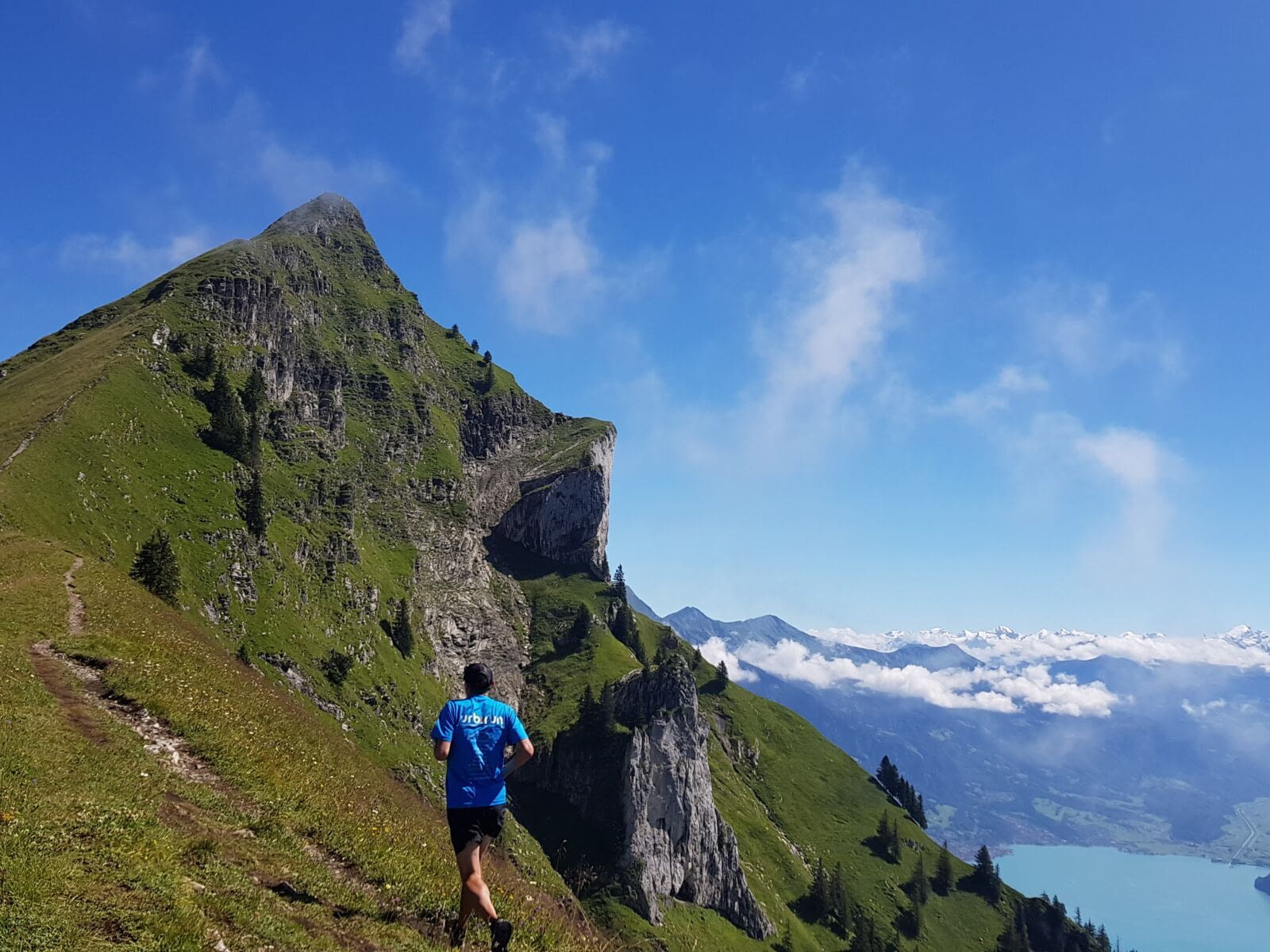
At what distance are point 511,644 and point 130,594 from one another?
153939 mm

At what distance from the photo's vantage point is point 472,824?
10859mm

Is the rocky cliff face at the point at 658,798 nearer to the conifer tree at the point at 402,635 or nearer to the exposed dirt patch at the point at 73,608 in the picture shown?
the conifer tree at the point at 402,635

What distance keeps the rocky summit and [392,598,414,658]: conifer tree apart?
216 centimetres

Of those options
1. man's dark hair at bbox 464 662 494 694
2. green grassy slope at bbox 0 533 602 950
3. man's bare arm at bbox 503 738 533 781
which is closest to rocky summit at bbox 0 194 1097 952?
green grassy slope at bbox 0 533 602 950

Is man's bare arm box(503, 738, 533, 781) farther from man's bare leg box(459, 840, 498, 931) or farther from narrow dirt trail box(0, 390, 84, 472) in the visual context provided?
narrow dirt trail box(0, 390, 84, 472)

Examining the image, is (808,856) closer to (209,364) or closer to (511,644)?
(511,644)

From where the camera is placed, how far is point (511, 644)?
190 m

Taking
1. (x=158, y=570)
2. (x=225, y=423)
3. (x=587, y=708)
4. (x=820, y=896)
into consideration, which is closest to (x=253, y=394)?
(x=225, y=423)

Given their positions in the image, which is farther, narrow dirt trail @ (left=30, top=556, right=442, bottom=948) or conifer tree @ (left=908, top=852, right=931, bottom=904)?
conifer tree @ (left=908, top=852, right=931, bottom=904)

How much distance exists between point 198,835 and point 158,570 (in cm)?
7729

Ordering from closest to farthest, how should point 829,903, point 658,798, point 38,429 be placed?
1. point 38,429
2. point 658,798
3. point 829,903

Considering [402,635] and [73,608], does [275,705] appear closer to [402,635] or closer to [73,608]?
[73,608]

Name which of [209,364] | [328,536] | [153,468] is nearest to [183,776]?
[153,468]

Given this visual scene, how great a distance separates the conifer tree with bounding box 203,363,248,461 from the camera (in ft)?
433
